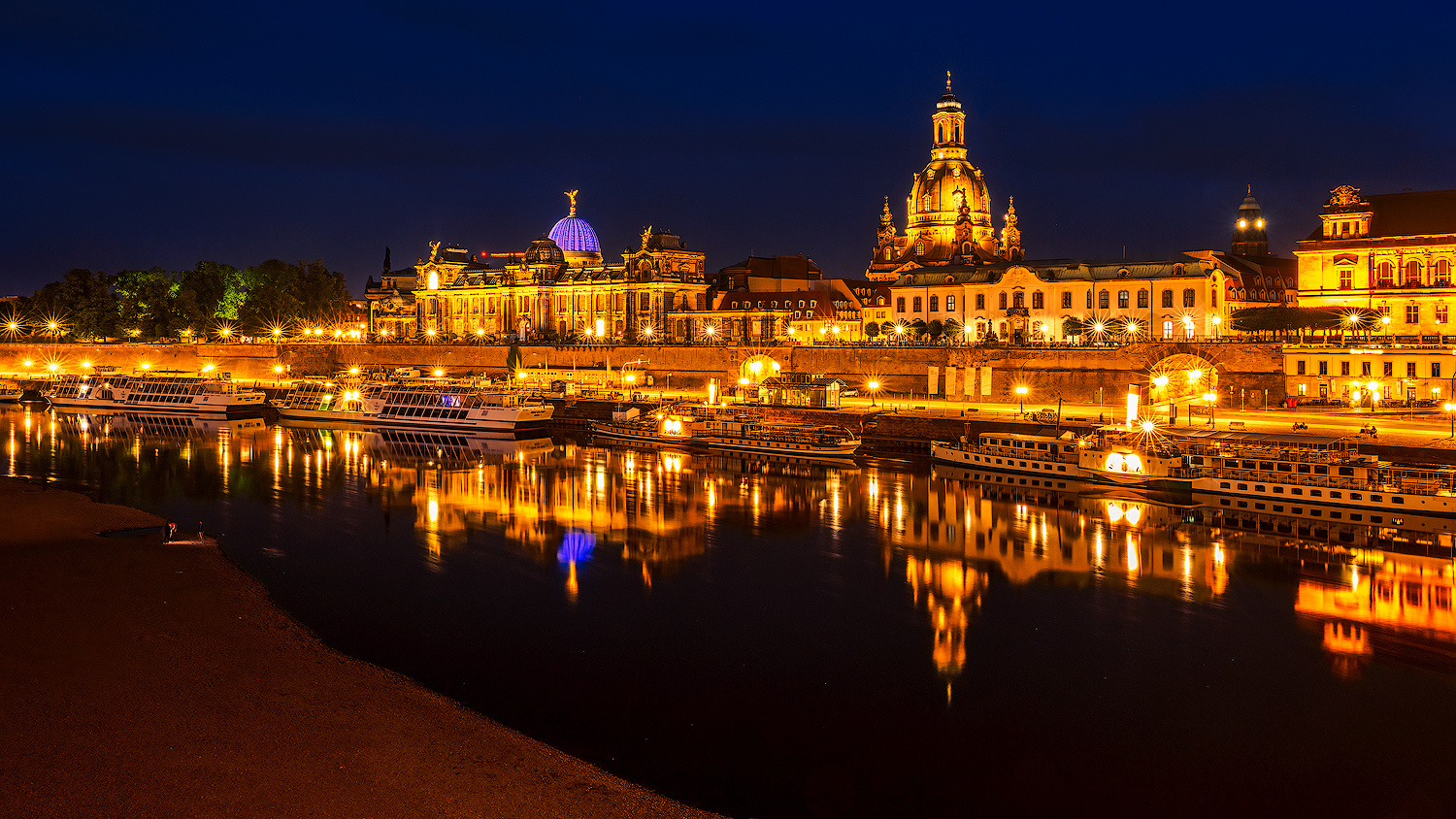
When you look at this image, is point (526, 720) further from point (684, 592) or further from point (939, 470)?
point (939, 470)

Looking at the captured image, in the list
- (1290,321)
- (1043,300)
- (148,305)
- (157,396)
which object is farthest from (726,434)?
(148,305)

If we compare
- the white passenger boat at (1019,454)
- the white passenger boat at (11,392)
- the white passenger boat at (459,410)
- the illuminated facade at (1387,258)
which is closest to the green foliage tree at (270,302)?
the white passenger boat at (11,392)

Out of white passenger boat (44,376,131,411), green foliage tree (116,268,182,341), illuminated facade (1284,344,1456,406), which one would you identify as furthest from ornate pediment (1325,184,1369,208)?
green foliage tree (116,268,182,341)

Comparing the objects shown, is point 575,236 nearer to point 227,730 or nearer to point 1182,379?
point 1182,379

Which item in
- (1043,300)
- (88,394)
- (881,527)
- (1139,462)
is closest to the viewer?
(881,527)

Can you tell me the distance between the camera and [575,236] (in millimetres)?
127562

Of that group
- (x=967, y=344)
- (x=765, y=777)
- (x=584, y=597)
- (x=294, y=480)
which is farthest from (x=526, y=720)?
(x=967, y=344)

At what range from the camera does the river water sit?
16.4 m

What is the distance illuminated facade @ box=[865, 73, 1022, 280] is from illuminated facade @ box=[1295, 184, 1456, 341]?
139 feet

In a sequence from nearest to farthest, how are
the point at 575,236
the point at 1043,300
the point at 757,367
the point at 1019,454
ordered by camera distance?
the point at 1019,454, the point at 1043,300, the point at 757,367, the point at 575,236

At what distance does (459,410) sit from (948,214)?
65761 mm

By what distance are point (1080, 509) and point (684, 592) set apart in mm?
17233

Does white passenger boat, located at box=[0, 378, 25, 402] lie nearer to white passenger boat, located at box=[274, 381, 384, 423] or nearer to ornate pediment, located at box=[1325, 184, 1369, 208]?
white passenger boat, located at box=[274, 381, 384, 423]

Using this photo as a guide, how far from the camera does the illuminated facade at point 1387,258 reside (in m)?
66.5
